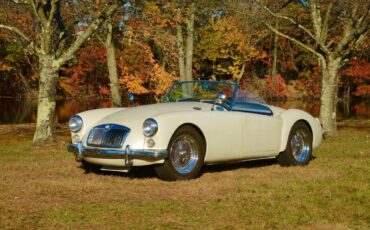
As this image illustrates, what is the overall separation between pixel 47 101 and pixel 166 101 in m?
4.28

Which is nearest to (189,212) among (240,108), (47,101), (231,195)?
(231,195)

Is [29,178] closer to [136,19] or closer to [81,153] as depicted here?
[81,153]

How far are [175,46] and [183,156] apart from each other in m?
17.6

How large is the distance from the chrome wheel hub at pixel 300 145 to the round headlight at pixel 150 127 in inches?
121

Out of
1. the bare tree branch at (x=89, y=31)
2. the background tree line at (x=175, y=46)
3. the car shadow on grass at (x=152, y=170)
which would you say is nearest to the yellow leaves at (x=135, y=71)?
the background tree line at (x=175, y=46)

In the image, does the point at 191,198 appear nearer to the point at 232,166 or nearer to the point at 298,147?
the point at 232,166

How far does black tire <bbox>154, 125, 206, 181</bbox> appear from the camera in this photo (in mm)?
7840

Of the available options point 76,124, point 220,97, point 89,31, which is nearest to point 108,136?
point 76,124

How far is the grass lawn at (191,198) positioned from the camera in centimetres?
556

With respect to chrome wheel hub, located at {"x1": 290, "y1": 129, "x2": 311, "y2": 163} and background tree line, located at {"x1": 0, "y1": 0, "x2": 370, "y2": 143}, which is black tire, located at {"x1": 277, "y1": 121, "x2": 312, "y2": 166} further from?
background tree line, located at {"x1": 0, "y1": 0, "x2": 370, "y2": 143}

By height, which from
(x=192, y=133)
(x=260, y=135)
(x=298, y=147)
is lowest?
(x=298, y=147)

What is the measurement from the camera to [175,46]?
25.4m

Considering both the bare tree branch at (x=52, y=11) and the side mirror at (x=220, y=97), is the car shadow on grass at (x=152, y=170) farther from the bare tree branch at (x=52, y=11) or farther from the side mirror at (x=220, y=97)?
the bare tree branch at (x=52, y=11)

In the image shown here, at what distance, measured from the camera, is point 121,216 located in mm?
5719
